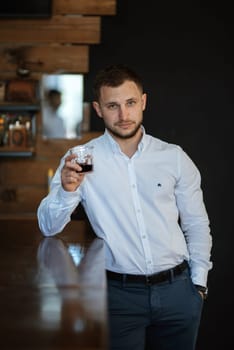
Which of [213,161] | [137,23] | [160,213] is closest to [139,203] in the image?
[160,213]

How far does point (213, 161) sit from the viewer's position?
402 centimetres

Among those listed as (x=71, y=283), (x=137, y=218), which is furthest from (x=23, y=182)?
(x=71, y=283)

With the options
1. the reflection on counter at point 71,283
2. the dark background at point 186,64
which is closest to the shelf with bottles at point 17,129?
the dark background at point 186,64

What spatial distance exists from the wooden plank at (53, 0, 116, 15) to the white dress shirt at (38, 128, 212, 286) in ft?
6.08

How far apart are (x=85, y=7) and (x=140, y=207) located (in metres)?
2.20

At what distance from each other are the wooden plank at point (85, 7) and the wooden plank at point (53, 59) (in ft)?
0.81

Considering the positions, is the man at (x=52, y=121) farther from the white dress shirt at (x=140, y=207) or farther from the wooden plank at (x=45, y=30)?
the white dress shirt at (x=140, y=207)

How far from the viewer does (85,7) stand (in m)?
3.99

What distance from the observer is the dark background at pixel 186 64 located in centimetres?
402

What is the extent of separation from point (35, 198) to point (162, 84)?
123 centimetres

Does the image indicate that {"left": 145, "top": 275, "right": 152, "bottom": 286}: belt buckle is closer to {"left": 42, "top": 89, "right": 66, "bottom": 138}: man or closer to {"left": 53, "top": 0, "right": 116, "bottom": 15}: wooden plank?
{"left": 42, "top": 89, "right": 66, "bottom": 138}: man

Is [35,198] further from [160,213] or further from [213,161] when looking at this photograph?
[160,213]

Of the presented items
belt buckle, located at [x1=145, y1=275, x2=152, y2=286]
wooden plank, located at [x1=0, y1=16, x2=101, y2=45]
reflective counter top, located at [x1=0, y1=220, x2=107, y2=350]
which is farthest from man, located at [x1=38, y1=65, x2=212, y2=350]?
wooden plank, located at [x1=0, y1=16, x2=101, y2=45]

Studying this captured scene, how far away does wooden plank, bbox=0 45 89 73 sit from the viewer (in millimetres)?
3990
